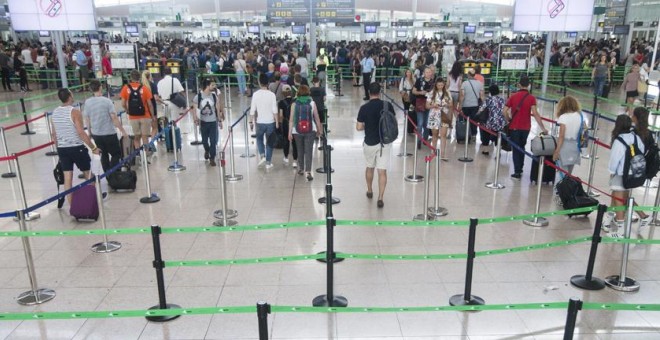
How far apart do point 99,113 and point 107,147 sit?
24.9 inches

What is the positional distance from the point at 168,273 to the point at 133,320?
36.5 inches

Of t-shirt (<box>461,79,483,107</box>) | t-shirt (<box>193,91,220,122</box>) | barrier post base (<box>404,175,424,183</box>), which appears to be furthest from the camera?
t-shirt (<box>461,79,483,107</box>)

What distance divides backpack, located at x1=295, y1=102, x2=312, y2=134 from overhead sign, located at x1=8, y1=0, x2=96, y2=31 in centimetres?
652

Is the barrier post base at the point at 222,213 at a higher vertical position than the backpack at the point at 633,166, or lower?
lower

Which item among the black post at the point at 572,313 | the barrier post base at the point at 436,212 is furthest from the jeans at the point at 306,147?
the black post at the point at 572,313

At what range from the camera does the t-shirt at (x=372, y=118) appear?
7113mm

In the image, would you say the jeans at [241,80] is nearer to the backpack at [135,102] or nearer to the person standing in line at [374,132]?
the backpack at [135,102]

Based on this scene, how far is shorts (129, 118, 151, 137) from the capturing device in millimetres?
9484

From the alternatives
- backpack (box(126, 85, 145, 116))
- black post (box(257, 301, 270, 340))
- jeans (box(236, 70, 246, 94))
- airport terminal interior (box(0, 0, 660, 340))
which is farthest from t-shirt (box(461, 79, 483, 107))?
jeans (box(236, 70, 246, 94))

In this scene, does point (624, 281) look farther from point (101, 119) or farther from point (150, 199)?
point (101, 119)

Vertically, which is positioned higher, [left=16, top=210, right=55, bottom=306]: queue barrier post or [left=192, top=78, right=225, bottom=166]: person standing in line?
[left=192, top=78, right=225, bottom=166]: person standing in line

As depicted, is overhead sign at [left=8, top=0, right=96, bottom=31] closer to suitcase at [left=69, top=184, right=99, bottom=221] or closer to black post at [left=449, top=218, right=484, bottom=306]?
suitcase at [left=69, top=184, right=99, bottom=221]

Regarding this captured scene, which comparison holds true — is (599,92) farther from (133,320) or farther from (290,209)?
(133,320)

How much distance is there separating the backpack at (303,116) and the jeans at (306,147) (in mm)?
178
